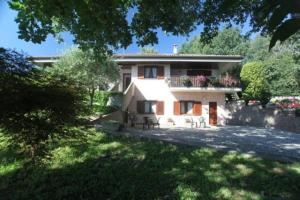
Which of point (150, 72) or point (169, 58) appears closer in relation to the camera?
point (169, 58)

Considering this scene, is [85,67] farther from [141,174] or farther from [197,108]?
[141,174]

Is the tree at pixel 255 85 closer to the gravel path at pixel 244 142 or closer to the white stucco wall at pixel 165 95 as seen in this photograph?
the white stucco wall at pixel 165 95

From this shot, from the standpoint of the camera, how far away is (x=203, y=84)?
85.6 feet

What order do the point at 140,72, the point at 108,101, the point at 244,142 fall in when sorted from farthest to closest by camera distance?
the point at 140,72
the point at 108,101
the point at 244,142

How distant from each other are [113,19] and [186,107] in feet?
63.8

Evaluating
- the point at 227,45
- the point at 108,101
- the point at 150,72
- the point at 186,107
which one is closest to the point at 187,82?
the point at 186,107

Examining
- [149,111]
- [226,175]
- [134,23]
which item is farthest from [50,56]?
[226,175]

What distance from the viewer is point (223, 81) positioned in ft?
86.2

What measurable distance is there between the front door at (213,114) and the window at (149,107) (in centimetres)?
473

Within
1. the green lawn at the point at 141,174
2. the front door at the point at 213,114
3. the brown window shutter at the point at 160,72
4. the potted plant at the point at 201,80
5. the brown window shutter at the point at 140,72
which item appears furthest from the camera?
the front door at the point at 213,114

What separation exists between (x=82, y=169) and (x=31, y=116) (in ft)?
14.7

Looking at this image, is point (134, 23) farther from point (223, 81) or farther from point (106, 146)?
point (223, 81)

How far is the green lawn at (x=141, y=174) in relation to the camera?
8.26 meters

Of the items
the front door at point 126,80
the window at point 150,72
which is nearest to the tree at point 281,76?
the front door at point 126,80
